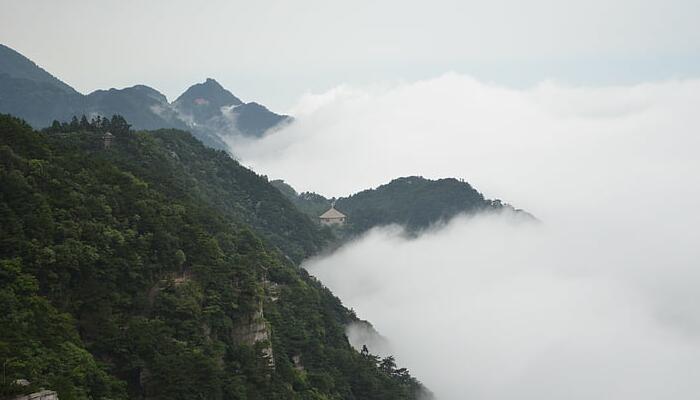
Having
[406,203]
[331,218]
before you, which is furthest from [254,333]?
[406,203]

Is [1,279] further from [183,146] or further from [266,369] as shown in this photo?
[183,146]

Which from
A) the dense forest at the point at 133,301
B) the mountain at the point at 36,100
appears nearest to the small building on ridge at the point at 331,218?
the dense forest at the point at 133,301

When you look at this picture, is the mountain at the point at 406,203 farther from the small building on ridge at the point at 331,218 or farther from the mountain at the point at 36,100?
the mountain at the point at 36,100

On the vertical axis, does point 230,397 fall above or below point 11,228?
below

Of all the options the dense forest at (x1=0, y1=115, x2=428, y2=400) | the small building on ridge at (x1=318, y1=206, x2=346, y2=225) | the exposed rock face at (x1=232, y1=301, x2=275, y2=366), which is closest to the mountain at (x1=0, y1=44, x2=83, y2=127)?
the small building on ridge at (x1=318, y1=206, x2=346, y2=225)

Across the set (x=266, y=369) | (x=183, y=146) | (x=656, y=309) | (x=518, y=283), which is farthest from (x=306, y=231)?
(x=656, y=309)

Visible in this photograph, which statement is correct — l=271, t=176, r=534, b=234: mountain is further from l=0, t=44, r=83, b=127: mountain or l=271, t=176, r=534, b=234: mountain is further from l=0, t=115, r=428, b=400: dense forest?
l=0, t=115, r=428, b=400: dense forest

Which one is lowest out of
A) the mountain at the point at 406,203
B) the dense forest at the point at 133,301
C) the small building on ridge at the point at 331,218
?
the dense forest at the point at 133,301
